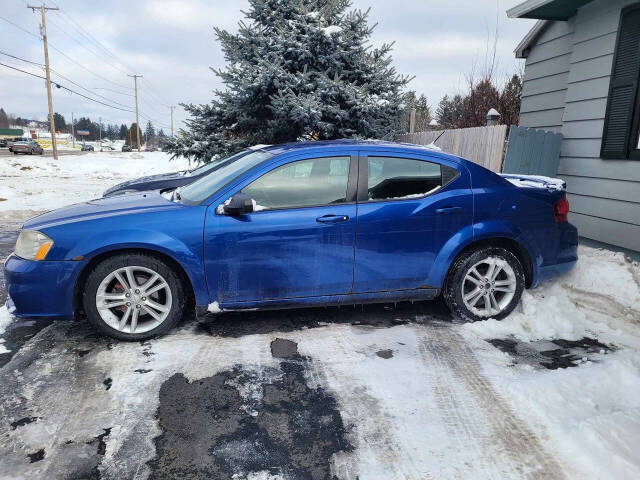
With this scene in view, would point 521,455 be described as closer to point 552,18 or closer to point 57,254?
point 57,254

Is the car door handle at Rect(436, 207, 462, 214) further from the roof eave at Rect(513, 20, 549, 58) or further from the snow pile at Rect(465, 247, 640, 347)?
the roof eave at Rect(513, 20, 549, 58)

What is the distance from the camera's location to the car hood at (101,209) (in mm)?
3469

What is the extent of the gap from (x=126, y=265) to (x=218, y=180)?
1045 millimetres

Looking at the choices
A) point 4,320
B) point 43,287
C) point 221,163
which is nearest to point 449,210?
point 221,163

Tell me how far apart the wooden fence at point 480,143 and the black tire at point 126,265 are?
479 cm

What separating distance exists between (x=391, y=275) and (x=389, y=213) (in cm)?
53

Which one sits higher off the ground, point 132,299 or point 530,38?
point 530,38

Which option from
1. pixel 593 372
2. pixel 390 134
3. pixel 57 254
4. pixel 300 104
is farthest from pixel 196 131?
pixel 593 372

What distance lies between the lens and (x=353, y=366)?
10.3 ft

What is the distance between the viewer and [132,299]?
344 centimetres

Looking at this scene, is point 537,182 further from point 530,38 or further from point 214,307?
point 530,38

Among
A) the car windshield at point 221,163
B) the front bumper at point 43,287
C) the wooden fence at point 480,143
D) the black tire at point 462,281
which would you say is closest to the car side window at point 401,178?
the black tire at point 462,281

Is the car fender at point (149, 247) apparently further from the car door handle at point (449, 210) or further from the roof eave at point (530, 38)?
the roof eave at point (530, 38)

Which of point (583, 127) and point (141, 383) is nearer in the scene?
point (141, 383)
